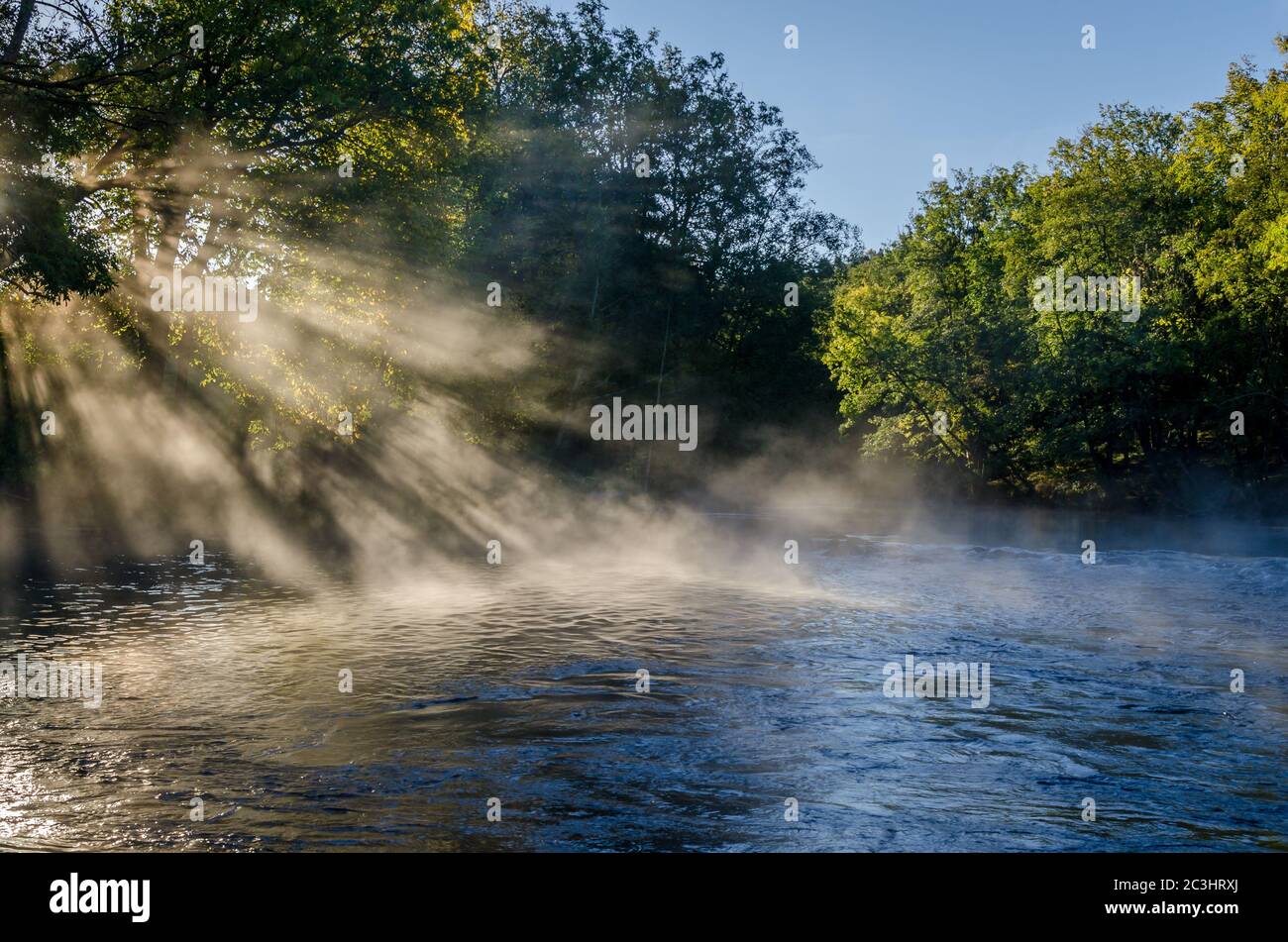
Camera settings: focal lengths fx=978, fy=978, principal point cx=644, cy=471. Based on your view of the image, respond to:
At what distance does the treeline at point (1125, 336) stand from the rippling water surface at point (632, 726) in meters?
26.8

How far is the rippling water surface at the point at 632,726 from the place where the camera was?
7.28 metres

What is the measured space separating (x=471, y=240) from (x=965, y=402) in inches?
1005

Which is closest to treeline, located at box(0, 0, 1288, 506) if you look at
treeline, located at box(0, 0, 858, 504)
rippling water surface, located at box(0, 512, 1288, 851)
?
treeline, located at box(0, 0, 858, 504)

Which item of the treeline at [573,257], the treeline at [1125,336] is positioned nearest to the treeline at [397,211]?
the treeline at [573,257]

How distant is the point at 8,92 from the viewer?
2017 cm

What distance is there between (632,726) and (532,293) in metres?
38.6

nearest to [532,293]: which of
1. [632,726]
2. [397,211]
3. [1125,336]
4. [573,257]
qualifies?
[573,257]

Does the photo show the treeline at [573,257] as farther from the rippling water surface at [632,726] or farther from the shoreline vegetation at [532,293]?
the rippling water surface at [632,726]

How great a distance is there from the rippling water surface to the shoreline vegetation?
1117 cm

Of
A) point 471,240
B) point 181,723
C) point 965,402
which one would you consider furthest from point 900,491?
point 181,723

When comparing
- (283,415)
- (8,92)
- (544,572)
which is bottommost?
(544,572)

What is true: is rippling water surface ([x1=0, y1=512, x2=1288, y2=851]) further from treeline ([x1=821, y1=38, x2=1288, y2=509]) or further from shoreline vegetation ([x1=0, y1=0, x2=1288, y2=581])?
treeline ([x1=821, y1=38, x2=1288, y2=509])
